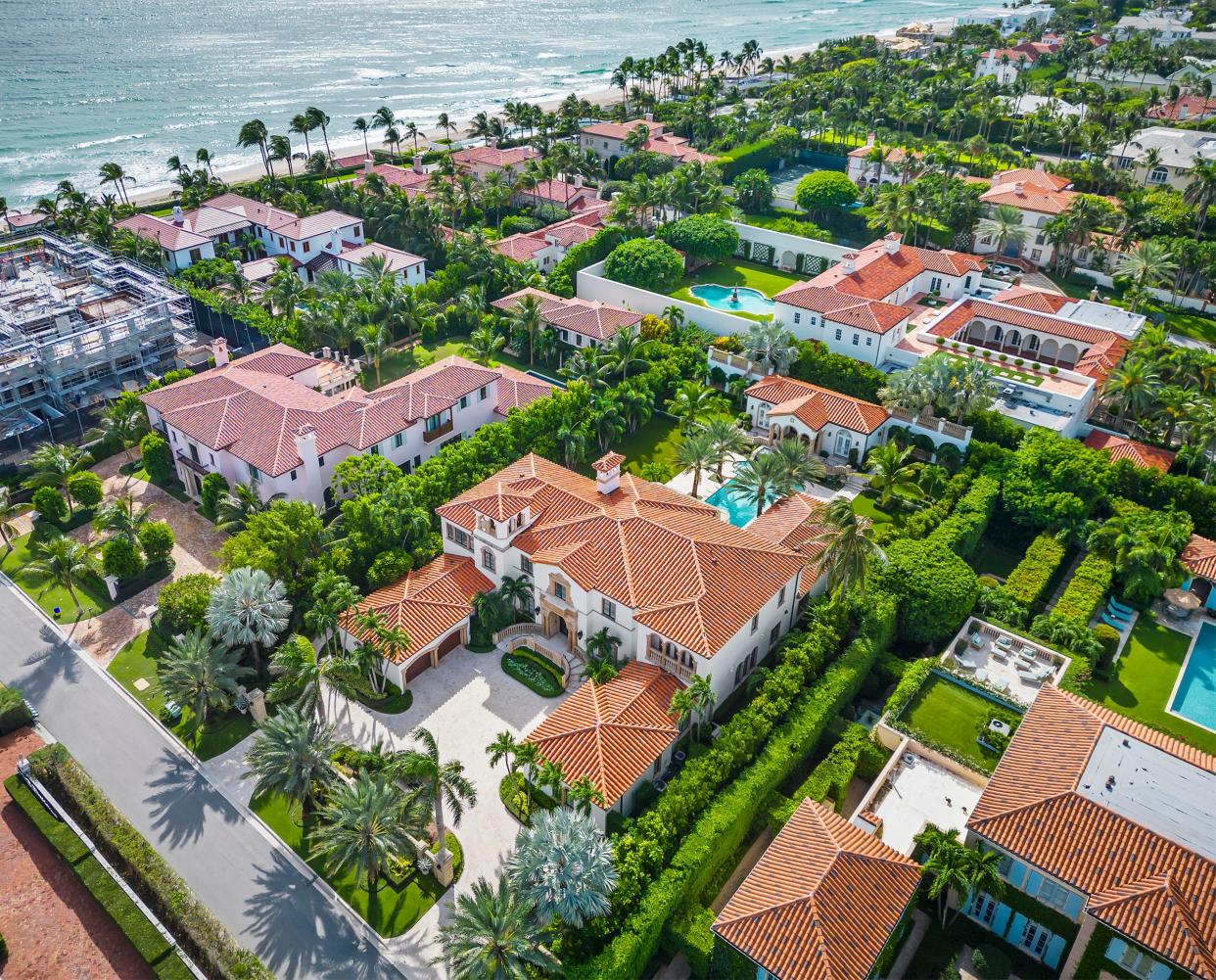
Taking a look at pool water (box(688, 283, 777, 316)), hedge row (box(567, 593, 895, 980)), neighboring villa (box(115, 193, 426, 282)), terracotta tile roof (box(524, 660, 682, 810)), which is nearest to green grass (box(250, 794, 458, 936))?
terracotta tile roof (box(524, 660, 682, 810))

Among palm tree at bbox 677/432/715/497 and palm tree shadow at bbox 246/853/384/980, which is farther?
palm tree at bbox 677/432/715/497

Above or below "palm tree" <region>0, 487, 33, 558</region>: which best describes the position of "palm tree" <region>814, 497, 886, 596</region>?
above

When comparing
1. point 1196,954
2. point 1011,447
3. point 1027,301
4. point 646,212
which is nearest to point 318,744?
point 1196,954

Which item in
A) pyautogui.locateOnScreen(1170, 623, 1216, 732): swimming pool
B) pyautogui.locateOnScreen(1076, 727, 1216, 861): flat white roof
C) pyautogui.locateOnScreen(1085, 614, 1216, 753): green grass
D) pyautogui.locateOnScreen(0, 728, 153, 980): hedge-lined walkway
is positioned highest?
pyautogui.locateOnScreen(1076, 727, 1216, 861): flat white roof

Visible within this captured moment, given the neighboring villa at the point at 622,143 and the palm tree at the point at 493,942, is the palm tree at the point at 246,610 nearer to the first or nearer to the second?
the palm tree at the point at 493,942

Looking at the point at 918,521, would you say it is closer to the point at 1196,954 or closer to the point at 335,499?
the point at 1196,954

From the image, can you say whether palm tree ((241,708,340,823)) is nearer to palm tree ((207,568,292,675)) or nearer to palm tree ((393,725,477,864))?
palm tree ((393,725,477,864))

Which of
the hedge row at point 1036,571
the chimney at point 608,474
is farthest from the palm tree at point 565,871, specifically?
the hedge row at point 1036,571
